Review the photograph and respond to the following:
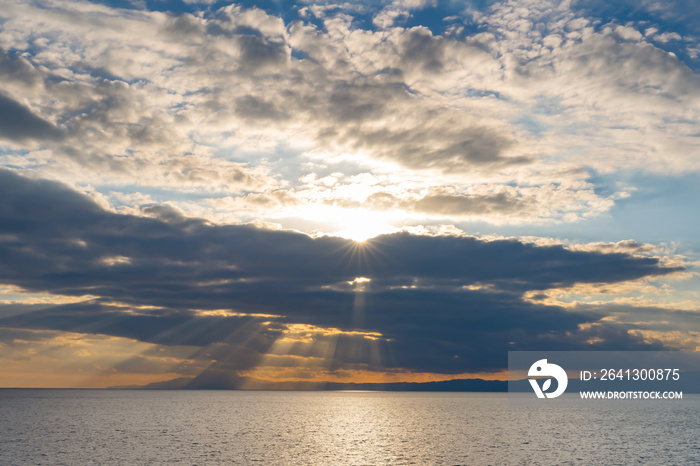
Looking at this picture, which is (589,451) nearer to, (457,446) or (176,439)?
(457,446)

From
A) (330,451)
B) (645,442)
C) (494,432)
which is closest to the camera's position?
(330,451)

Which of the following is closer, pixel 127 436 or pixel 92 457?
pixel 92 457

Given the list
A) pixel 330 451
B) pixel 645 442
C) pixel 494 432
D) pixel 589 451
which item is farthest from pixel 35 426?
pixel 645 442

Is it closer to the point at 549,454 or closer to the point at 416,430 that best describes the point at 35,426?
the point at 416,430

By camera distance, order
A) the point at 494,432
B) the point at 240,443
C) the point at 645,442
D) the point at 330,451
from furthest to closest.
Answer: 1. the point at 494,432
2. the point at 645,442
3. the point at 240,443
4. the point at 330,451

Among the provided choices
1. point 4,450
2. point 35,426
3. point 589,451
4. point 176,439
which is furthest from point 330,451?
point 35,426

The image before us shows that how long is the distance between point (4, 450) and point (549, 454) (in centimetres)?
11478

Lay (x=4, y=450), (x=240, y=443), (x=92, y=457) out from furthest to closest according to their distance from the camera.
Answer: (x=240, y=443) → (x=4, y=450) → (x=92, y=457)

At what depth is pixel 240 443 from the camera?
438 feet

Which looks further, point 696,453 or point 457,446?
point 457,446

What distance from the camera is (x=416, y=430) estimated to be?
7219 inches

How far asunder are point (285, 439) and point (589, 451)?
75.3m

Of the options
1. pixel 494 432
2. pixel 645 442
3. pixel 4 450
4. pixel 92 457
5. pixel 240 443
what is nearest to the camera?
pixel 92 457

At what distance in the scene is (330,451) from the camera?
124m
